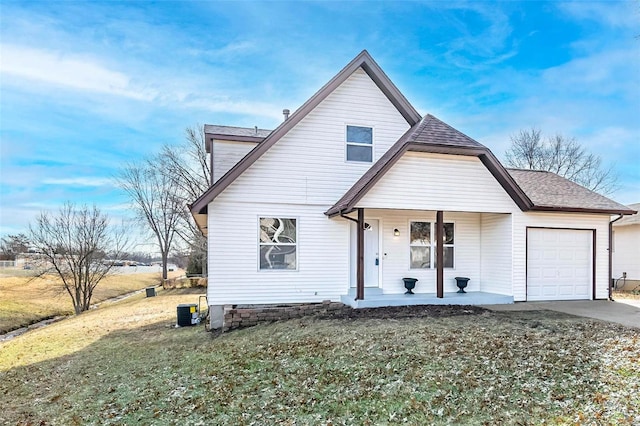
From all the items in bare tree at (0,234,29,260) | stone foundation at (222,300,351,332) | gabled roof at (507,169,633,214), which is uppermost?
gabled roof at (507,169,633,214)

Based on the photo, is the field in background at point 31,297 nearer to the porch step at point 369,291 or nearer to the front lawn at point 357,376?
the front lawn at point 357,376

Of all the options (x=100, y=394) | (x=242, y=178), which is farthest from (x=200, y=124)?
(x=100, y=394)

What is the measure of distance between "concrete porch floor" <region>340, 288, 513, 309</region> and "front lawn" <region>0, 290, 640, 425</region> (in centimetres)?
101

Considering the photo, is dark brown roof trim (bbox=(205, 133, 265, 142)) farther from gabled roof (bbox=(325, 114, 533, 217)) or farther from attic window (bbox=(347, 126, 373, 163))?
gabled roof (bbox=(325, 114, 533, 217))

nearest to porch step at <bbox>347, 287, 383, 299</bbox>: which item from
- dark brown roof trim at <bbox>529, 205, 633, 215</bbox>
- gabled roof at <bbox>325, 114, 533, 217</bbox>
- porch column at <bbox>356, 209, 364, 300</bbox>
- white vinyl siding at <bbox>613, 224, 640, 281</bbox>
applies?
porch column at <bbox>356, 209, 364, 300</bbox>

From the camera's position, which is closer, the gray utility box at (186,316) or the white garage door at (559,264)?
the gray utility box at (186,316)

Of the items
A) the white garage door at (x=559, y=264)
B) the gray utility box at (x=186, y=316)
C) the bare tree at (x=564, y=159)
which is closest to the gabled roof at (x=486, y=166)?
the white garage door at (x=559, y=264)

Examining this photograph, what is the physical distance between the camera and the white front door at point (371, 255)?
36.9ft

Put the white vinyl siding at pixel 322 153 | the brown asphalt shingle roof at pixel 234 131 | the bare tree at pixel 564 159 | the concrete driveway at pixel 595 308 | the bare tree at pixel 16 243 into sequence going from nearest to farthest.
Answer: the concrete driveway at pixel 595 308 < the white vinyl siding at pixel 322 153 < the brown asphalt shingle roof at pixel 234 131 < the bare tree at pixel 16 243 < the bare tree at pixel 564 159

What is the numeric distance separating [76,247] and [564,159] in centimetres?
3494

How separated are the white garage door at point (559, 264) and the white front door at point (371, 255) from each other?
14.6ft

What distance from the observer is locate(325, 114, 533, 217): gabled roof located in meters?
9.45

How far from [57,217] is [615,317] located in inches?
993

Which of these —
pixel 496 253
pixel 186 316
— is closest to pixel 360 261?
pixel 496 253
